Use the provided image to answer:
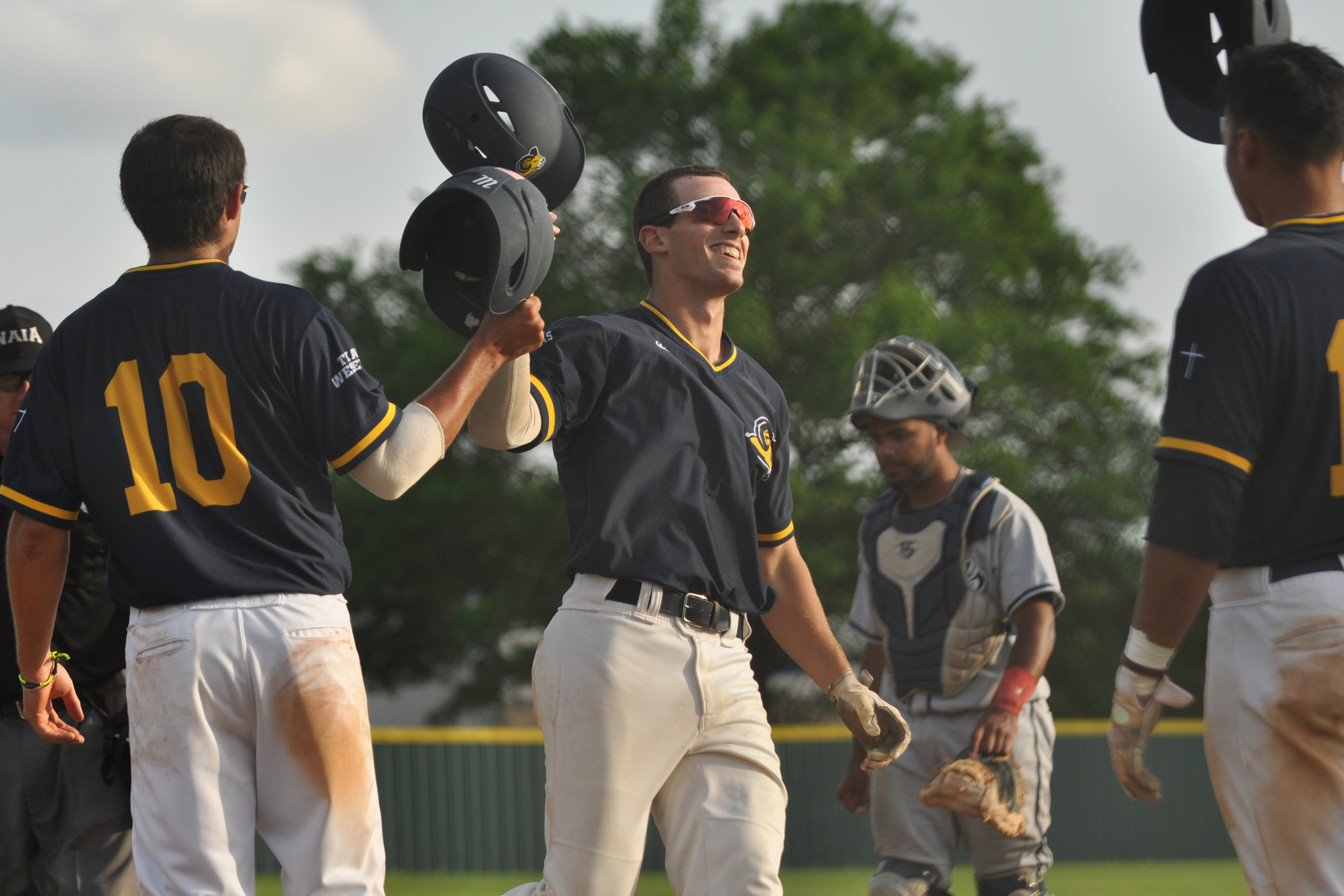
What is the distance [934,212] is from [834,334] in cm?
387

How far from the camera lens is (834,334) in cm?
2736

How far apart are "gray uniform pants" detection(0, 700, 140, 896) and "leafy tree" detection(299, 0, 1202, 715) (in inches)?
843

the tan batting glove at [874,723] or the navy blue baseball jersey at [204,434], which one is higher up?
the navy blue baseball jersey at [204,434]

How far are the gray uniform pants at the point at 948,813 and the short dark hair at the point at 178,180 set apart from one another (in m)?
3.58

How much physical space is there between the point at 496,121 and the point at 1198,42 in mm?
2277

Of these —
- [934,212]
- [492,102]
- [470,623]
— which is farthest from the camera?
[934,212]

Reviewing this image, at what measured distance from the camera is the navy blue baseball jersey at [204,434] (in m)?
3.51

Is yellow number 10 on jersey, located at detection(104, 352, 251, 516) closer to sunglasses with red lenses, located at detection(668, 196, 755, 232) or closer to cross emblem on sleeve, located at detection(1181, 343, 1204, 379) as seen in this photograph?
sunglasses with red lenses, located at detection(668, 196, 755, 232)

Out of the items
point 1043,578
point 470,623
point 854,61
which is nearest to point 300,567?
point 1043,578

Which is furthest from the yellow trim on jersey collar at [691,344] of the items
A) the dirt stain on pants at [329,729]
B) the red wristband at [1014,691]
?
the red wristband at [1014,691]

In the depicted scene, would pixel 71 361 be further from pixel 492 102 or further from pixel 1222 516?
pixel 1222 516

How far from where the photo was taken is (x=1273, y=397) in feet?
10.7

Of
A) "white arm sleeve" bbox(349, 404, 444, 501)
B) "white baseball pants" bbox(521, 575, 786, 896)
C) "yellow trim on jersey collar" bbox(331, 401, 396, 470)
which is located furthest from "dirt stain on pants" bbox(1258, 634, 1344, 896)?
"yellow trim on jersey collar" bbox(331, 401, 396, 470)

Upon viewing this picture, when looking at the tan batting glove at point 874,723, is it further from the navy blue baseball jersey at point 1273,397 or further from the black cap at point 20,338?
the black cap at point 20,338
